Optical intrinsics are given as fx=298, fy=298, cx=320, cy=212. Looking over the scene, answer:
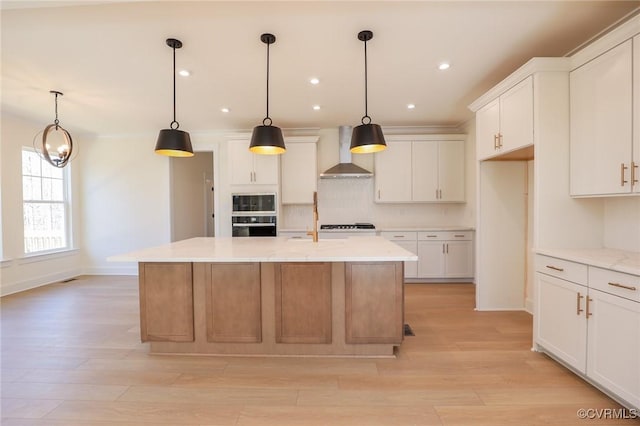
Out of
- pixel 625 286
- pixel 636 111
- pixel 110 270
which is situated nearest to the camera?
pixel 625 286

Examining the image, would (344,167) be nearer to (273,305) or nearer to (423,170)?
(423,170)

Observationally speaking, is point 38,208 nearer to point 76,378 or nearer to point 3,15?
point 3,15

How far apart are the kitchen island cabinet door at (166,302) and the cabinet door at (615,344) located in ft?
9.58

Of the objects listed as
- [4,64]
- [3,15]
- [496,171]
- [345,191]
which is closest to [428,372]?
[496,171]

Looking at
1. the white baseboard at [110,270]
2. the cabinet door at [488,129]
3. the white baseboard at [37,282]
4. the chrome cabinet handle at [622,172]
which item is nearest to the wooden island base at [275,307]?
the chrome cabinet handle at [622,172]

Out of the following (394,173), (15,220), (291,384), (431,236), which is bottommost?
(291,384)

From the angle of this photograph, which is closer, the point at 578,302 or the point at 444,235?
the point at 578,302

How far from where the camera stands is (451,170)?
496cm

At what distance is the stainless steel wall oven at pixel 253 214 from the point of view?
4867mm

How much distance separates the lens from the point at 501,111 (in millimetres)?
2967

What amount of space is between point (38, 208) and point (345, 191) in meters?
5.14

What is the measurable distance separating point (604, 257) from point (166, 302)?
331 centimetres

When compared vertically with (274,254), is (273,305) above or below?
below

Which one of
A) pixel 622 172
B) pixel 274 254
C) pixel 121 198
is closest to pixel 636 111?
pixel 622 172
